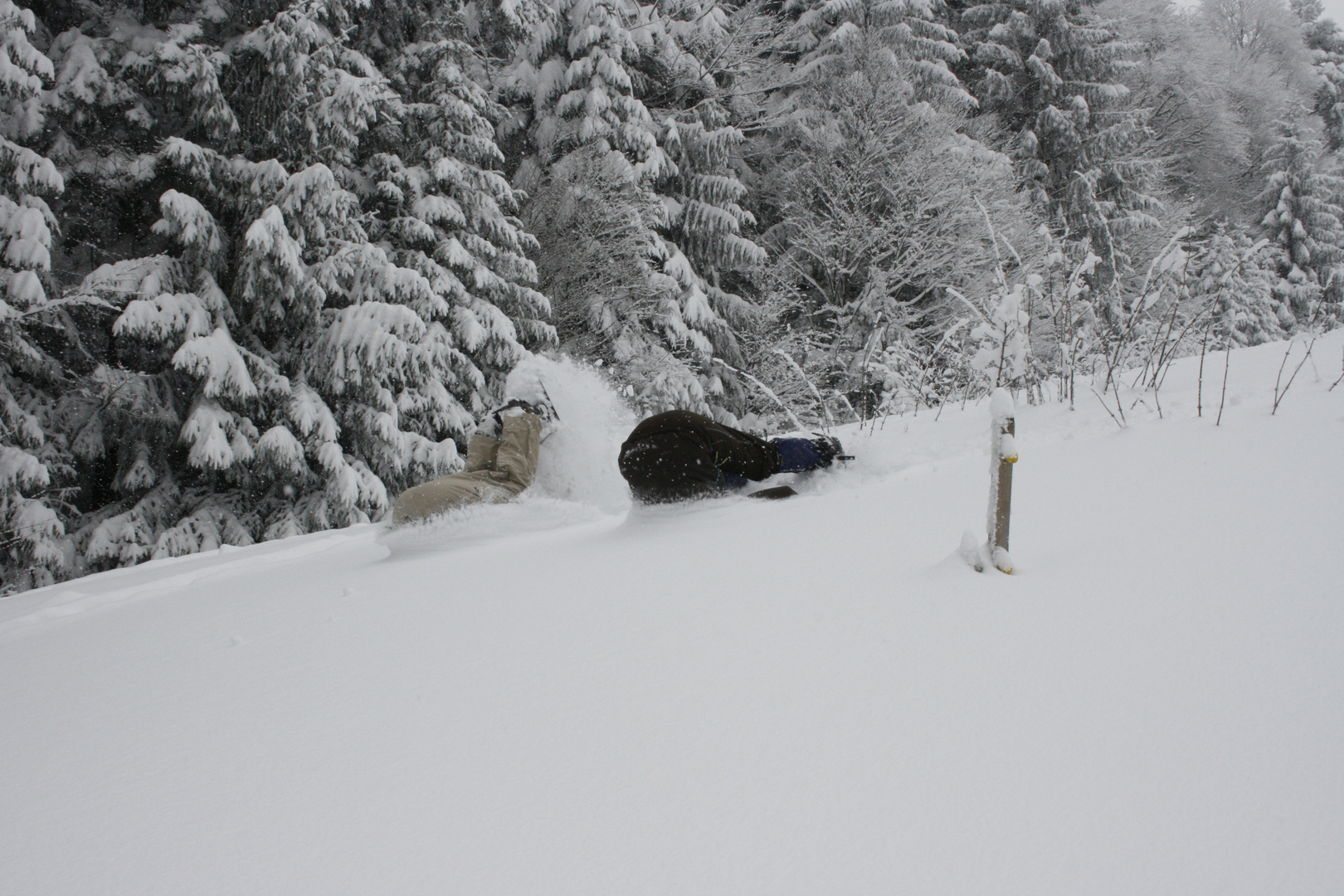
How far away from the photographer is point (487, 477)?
11.4ft

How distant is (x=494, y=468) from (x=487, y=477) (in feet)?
0.53

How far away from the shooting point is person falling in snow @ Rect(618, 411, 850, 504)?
3.15 metres

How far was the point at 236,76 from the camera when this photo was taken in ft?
23.2

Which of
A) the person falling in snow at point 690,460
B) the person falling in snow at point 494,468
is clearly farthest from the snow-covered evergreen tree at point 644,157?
the person falling in snow at point 690,460

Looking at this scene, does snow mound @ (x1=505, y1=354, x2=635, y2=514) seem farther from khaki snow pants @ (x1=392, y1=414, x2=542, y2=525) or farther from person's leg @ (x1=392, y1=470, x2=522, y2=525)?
person's leg @ (x1=392, y1=470, x2=522, y2=525)

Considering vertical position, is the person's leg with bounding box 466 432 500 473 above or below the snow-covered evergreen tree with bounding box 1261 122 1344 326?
below

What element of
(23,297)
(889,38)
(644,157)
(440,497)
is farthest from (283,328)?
(889,38)

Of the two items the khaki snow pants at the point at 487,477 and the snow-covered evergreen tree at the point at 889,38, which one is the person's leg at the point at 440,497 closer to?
the khaki snow pants at the point at 487,477

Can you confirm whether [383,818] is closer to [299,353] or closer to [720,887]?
[720,887]

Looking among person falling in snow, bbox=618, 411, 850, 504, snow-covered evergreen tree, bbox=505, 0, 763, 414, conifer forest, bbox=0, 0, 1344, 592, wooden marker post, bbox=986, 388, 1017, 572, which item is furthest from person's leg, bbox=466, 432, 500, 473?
snow-covered evergreen tree, bbox=505, 0, 763, 414

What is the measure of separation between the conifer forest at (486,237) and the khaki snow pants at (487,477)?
6.05 ft

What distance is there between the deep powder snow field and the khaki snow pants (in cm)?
93

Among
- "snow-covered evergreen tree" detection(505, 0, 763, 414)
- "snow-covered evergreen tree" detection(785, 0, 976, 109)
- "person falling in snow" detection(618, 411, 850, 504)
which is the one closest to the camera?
"person falling in snow" detection(618, 411, 850, 504)

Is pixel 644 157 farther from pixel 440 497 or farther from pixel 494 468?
pixel 440 497
